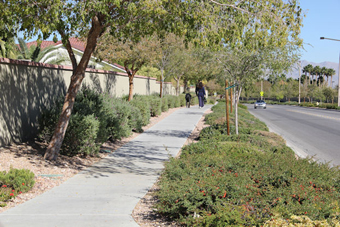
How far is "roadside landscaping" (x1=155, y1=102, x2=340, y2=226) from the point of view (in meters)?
4.96

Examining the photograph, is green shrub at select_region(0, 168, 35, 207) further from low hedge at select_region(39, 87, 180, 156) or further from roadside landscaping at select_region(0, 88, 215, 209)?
low hedge at select_region(39, 87, 180, 156)

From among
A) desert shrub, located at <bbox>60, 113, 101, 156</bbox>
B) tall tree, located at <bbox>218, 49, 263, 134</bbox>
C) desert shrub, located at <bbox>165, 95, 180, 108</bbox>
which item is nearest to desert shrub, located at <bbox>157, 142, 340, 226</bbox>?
desert shrub, located at <bbox>60, 113, 101, 156</bbox>

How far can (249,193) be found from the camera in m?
5.84

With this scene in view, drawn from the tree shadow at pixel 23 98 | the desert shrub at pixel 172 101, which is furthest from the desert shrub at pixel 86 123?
the desert shrub at pixel 172 101

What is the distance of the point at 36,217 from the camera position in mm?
5922

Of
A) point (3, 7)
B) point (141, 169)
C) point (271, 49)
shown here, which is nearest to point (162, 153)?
point (141, 169)

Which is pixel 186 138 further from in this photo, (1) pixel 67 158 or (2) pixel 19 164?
(2) pixel 19 164

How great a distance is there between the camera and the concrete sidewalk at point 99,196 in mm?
5824

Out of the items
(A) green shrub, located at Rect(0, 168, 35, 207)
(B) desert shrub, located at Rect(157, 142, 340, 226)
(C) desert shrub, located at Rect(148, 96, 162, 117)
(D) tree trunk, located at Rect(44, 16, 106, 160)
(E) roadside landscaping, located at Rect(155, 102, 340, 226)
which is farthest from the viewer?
(C) desert shrub, located at Rect(148, 96, 162, 117)

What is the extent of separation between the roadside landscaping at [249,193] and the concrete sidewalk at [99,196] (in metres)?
0.73

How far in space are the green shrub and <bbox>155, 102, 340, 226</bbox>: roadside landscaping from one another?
2.49 meters

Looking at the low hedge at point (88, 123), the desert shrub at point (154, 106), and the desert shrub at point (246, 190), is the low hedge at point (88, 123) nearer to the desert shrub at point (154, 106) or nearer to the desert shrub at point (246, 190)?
the desert shrub at point (246, 190)

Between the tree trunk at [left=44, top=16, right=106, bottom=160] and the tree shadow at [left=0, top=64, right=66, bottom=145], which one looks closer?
the tree trunk at [left=44, top=16, right=106, bottom=160]

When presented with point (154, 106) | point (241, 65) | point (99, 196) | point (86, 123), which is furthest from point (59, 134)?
point (154, 106)
